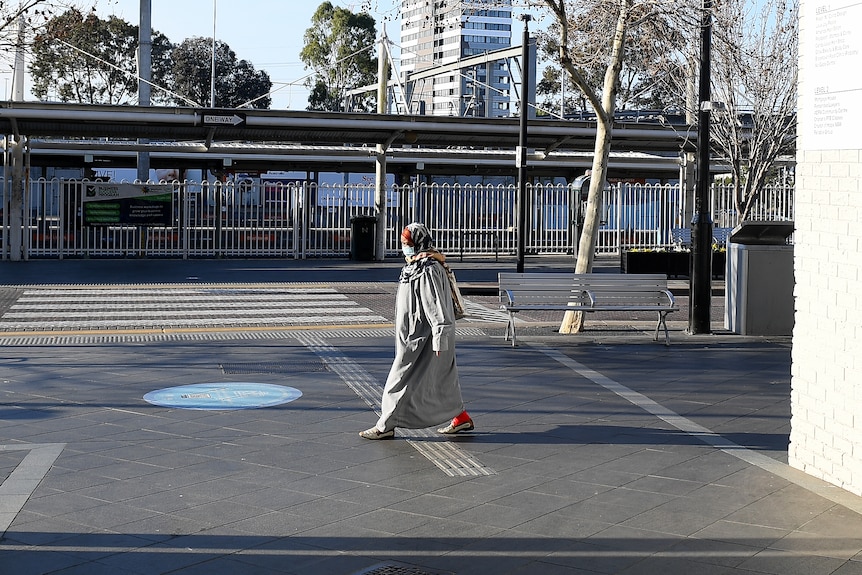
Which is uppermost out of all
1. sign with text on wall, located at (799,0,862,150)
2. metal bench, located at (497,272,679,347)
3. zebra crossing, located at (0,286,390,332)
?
sign with text on wall, located at (799,0,862,150)

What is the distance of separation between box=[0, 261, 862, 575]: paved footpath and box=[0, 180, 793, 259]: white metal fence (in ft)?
53.6

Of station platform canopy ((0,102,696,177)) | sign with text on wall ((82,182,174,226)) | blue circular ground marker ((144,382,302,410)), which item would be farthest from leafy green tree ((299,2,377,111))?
blue circular ground marker ((144,382,302,410))

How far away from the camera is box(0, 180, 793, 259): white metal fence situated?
29.2m

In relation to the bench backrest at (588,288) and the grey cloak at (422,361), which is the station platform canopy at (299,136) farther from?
the grey cloak at (422,361)

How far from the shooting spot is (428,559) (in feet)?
17.1

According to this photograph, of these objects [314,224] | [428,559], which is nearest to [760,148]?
[314,224]

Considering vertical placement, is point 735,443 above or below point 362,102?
below

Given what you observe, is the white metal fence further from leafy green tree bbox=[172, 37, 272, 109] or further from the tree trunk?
leafy green tree bbox=[172, 37, 272, 109]

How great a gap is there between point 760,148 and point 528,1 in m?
10.0

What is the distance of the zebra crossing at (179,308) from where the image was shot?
14.8 meters

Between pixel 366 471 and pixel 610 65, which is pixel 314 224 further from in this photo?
pixel 366 471

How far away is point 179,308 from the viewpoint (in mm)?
16609

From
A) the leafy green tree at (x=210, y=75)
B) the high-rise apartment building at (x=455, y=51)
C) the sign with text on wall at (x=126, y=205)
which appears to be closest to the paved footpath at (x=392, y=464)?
the high-rise apartment building at (x=455, y=51)

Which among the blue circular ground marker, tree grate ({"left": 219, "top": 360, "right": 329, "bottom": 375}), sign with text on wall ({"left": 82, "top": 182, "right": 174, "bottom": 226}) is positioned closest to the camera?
the blue circular ground marker
